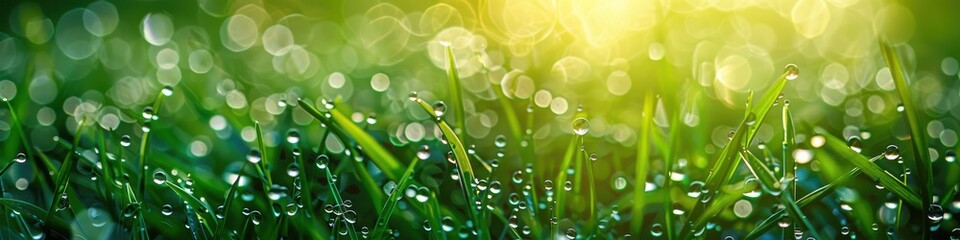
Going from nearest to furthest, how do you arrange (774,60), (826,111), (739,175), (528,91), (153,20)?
(739,175)
(826,111)
(528,91)
(774,60)
(153,20)

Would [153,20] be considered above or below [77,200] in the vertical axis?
above

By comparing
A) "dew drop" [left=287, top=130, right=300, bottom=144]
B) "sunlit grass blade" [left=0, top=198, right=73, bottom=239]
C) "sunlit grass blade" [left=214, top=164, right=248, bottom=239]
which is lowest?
"sunlit grass blade" [left=0, top=198, right=73, bottom=239]

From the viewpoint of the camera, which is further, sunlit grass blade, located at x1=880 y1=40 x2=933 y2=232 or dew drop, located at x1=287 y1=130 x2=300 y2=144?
dew drop, located at x1=287 y1=130 x2=300 y2=144

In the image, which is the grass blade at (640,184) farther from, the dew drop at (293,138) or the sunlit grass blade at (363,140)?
the dew drop at (293,138)

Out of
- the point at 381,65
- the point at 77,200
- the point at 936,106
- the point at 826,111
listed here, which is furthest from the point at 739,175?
the point at 381,65

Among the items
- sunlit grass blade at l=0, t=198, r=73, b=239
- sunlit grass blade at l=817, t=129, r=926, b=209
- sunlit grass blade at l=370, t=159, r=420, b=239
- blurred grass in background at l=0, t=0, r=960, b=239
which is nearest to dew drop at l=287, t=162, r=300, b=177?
blurred grass in background at l=0, t=0, r=960, b=239

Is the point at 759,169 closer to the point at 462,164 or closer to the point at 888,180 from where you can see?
the point at 888,180

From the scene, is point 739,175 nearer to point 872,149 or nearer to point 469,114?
point 872,149

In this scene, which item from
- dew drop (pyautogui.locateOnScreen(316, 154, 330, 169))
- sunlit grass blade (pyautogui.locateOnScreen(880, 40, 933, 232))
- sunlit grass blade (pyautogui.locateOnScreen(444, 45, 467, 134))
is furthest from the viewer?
sunlit grass blade (pyautogui.locateOnScreen(444, 45, 467, 134))

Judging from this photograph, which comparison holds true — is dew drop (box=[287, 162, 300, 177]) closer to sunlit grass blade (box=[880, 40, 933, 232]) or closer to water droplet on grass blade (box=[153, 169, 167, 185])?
water droplet on grass blade (box=[153, 169, 167, 185])
